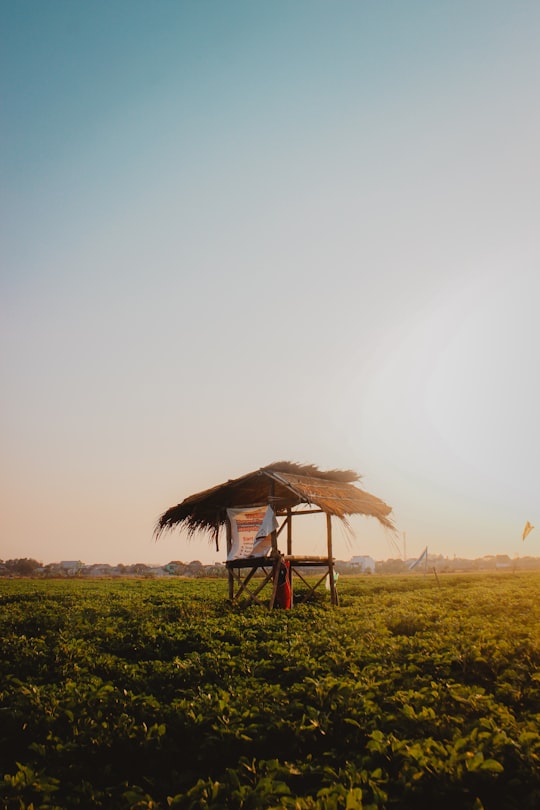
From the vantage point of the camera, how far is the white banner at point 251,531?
51.4 feet

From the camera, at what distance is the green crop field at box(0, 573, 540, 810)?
4.18 m

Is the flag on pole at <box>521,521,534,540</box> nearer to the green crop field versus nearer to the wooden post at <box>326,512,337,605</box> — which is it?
the wooden post at <box>326,512,337,605</box>

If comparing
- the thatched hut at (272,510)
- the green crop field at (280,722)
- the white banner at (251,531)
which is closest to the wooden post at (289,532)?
the thatched hut at (272,510)

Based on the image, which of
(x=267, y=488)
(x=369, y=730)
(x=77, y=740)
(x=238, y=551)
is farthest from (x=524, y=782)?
(x=267, y=488)

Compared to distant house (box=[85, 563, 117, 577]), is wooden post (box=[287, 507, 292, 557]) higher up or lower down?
higher up

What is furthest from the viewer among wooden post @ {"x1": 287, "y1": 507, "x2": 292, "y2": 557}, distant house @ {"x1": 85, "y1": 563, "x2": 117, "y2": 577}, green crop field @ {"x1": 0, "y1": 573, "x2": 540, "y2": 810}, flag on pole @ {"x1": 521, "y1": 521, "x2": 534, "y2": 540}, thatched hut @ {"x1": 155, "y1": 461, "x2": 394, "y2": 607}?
distant house @ {"x1": 85, "y1": 563, "x2": 117, "y2": 577}

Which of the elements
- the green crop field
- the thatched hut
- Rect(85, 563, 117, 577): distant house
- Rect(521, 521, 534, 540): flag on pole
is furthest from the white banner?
Rect(85, 563, 117, 577): distant house

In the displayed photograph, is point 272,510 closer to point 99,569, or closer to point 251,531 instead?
point 251,531

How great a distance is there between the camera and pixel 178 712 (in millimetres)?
5852

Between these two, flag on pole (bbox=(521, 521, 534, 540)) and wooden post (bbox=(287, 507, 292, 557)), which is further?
flag on pole (bbox=(521, 521, 534, 540))

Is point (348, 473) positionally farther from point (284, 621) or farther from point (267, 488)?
point (284, 621)

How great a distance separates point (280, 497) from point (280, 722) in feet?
39.7

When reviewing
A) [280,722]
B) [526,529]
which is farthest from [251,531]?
[526,529]

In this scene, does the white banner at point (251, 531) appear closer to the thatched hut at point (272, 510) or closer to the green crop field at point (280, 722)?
the thatched hut at point (272, 510)
